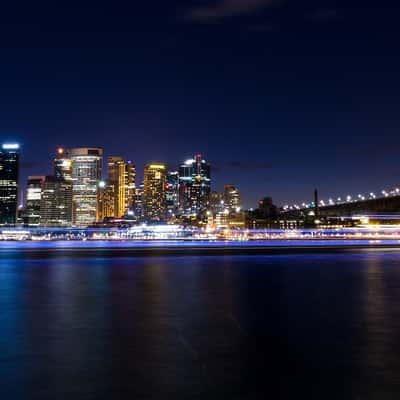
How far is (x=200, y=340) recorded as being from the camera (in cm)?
855

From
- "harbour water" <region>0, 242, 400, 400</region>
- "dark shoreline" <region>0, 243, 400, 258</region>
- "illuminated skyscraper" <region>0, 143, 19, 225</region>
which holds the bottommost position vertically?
"harbour water" <region>0, 242, 400, 400</region>

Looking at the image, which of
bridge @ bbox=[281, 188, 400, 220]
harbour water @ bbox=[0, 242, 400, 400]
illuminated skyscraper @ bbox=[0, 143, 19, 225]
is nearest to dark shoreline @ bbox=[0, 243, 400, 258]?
harbour water @ bbox=[0, 242, 400, 400]

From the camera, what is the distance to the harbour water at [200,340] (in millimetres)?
6066

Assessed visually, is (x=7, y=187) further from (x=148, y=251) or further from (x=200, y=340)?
(x=200, y=340)

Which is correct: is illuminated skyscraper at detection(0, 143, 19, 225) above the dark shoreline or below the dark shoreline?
above

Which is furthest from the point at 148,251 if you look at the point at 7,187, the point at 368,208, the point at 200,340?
the point at 7,187

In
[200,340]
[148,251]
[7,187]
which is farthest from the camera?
[7,187]

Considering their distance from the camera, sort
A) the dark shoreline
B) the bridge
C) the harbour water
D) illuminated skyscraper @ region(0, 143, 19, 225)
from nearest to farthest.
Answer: the harbour water → the dark shoreline → the bridge → illuminated skyscraper @ region(0, 143, 19, 225)

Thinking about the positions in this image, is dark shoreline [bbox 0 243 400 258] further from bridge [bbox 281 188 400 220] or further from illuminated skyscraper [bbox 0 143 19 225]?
illuminated skyscraper [bbox 0 143 19 225]

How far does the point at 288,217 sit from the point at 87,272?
143m

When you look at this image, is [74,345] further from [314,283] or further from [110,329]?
[314,283]

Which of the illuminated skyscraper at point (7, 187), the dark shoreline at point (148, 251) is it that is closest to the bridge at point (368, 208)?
the dark shoreline at point (148, 251)

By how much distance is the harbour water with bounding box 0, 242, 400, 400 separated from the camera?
607cm

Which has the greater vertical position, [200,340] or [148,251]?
[148,251]
